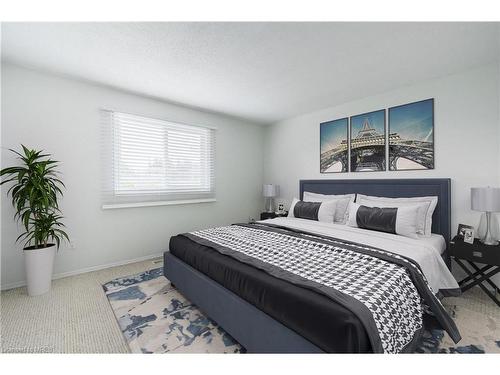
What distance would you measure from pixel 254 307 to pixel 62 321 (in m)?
1.71

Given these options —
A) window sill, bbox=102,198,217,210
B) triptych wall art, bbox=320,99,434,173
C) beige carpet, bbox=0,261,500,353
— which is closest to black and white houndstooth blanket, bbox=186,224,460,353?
beige carpet, bbox=0,261,500,353

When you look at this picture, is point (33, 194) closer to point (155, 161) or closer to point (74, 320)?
point (74, 320)

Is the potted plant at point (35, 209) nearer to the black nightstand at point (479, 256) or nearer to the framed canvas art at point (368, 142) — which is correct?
the framed canvas art at point (368, 142)

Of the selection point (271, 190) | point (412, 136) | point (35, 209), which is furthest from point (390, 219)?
point (35, 209)

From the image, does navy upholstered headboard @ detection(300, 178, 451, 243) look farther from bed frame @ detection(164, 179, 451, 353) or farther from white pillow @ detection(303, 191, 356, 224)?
white pillow @ detection(303, 191, 356, 224)

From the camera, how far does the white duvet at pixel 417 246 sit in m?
1.92

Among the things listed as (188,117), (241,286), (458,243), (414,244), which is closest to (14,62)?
(188,117)

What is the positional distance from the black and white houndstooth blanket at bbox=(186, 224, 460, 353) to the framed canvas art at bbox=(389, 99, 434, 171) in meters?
1.59

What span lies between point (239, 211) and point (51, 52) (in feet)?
11.3

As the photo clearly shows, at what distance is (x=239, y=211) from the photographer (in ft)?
15.0

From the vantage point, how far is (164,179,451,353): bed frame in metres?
1.32

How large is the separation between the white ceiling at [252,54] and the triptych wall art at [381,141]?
39 cm

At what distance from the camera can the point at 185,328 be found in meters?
1.82
